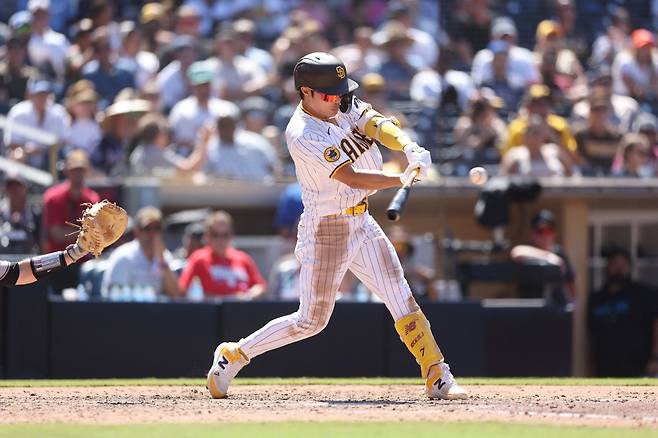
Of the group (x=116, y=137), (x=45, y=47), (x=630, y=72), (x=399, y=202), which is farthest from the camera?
(x=630, y=72)

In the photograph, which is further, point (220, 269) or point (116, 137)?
point (116, 137)

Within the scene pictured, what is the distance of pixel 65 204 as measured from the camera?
36.6ft

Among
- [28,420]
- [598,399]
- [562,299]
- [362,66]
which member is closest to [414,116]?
[362,66]

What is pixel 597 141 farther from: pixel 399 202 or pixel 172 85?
pixel 399 202

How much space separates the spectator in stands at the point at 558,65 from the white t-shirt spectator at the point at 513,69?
0.53 ft

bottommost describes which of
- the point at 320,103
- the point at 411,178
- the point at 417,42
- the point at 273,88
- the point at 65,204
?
the point at 411,178

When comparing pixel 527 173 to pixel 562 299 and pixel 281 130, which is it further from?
pixel 281 130

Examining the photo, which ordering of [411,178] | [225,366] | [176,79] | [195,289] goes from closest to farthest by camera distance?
[411,178] → [225,366] → [195,289] → [176,79]

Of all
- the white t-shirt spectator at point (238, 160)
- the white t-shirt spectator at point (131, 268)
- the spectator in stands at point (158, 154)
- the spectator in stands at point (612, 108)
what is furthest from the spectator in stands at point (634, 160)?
the white t-shirt spectator at point (131, 268)

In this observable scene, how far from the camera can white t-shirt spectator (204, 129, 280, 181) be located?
1283 centimetres

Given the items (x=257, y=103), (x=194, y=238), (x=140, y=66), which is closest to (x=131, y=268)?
(x=194, y=238)

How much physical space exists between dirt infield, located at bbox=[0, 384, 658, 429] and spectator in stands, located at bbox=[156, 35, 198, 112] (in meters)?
6.17

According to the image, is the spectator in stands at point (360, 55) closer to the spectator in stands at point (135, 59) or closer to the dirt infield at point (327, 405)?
the spectator in stands at point (135, 59)

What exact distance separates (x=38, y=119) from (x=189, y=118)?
1468 mm
